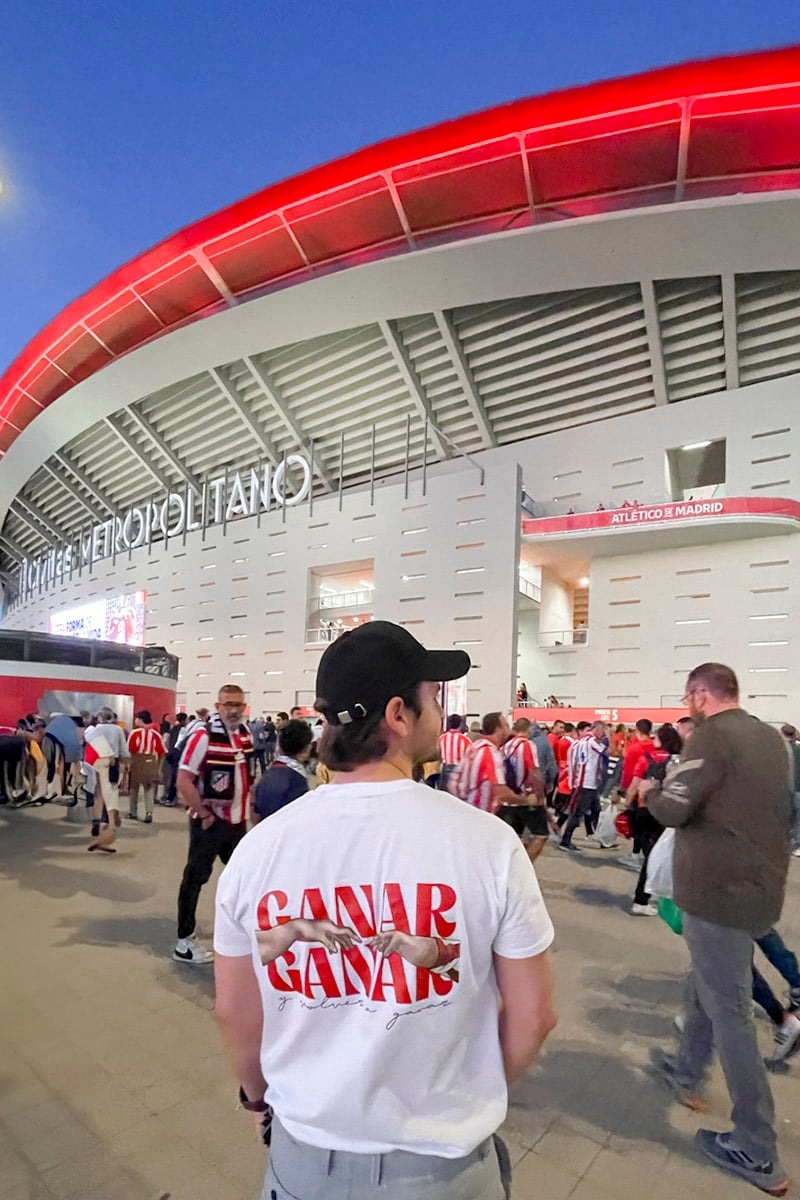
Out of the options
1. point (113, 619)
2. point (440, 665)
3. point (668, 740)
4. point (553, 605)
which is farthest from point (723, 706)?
point (113, 619)

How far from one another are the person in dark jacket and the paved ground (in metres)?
1.04

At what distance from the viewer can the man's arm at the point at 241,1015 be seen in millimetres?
1136

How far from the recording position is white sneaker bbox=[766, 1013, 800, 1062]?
3.10 metres

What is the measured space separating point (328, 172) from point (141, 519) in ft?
55.1

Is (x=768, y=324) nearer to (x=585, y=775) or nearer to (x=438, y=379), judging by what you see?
(x=438, y=379)

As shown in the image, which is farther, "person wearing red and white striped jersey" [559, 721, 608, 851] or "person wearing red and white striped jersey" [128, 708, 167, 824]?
"person wearing red and white striped jersey" [128, 708, 167, 824]

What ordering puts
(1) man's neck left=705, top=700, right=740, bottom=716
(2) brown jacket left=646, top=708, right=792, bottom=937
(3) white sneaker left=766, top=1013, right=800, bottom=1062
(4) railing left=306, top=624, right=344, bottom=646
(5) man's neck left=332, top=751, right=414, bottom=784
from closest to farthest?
(5) man's neck left=332, top=751, right=414, bottom=784
(2) brown jacket left=646, top=708, right=792, bottom=937
(1) man's neck left=705, top=700, right=740, bottom=716
(3) white sneaker left=766, top=1013, right=800, bottom=1062
(4) railing left=306, top=624, right=344, bottom=646

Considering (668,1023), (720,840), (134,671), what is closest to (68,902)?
(668,1023)

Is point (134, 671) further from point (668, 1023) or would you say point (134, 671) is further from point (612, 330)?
point (668, 1023)

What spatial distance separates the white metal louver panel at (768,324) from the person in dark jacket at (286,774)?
18.3 m

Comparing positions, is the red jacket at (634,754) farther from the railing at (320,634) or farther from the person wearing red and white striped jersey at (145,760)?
the railing at (320,634)

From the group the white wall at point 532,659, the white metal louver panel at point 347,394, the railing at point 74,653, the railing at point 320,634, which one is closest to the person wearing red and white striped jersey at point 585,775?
the white wall at point 532,659

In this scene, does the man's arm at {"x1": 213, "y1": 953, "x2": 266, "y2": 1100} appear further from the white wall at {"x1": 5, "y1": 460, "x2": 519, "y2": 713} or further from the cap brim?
the white wall at {"x1": 5, "y1": 460, "x2": 519, "y2": 713}

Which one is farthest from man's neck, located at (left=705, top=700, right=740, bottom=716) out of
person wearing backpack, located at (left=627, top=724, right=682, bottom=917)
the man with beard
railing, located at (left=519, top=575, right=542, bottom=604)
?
railing, located at (left=519, top=575, right=542, bottom=604)
